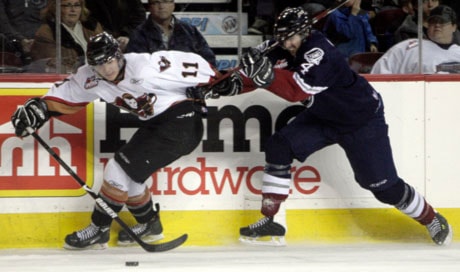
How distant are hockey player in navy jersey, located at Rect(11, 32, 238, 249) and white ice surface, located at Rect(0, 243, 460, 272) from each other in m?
0.24

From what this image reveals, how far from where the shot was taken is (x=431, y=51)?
658 centimetres

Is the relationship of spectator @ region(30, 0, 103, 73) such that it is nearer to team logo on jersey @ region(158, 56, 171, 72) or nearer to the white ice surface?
team logo on jersey @ region(158, 56, 171, 72)

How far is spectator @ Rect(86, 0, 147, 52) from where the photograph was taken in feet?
20.7

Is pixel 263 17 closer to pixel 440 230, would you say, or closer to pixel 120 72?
pixel 120 72

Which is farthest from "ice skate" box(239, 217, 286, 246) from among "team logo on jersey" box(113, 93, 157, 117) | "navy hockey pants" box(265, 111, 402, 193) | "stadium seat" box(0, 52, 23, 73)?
"stadium seat" box(0, 52, 23, 73)

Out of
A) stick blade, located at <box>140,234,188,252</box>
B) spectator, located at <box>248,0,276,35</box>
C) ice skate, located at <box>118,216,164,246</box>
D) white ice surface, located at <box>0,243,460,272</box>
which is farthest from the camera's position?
spectator, located at <box>248,0,276,35</box>

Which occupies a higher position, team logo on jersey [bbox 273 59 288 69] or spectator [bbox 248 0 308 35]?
spectator [bbox 248 0 308 35]

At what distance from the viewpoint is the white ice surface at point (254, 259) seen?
570cm

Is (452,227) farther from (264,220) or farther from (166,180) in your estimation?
(166,180)

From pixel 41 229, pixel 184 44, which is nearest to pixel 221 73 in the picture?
pixel 184 44

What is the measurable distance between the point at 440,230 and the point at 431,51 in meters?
0.94

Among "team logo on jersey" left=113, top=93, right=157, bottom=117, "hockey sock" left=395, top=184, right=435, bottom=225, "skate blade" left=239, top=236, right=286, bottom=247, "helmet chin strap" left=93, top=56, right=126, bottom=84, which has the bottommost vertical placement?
"skate blade" left=239, top=236, right=286, bottom=247

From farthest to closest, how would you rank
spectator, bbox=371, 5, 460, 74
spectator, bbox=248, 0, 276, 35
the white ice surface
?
spectator, bbox=371, 5, 460, 74
spectator, bbox=248, 0, 276, 35
the white ice surface

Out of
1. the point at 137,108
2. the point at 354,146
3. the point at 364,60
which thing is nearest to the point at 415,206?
the point at 354,146
